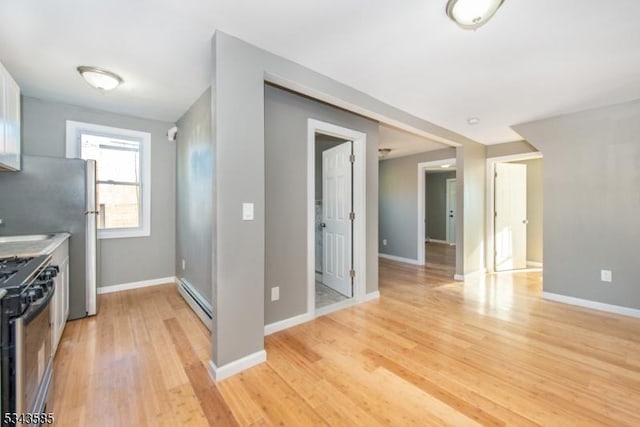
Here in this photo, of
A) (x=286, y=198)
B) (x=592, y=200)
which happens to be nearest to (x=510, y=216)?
(x=592, y=200)

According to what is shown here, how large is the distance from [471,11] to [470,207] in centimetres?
371

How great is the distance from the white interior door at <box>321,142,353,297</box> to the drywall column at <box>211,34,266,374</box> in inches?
63.9

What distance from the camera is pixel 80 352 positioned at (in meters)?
2.21

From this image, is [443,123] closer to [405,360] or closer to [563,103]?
[563,103]

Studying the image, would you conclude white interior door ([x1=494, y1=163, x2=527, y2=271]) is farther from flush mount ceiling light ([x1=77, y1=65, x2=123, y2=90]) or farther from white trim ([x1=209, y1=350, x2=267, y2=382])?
flush mount ceiling light ([x1=77, y1=65, x2=123, y2=90])

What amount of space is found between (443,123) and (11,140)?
4.80m

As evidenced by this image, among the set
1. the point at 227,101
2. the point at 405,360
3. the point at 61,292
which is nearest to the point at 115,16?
the point at 227,101

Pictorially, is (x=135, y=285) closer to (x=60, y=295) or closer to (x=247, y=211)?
(x=60, y=295)

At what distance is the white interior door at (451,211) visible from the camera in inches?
333

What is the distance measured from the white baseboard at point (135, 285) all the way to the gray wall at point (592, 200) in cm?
549

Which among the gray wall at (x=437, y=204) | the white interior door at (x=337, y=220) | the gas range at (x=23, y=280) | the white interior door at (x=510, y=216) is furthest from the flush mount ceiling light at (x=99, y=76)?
the gray wall at (x=437, y=204)

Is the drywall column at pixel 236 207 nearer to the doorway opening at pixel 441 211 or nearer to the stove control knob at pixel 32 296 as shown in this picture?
the stove control knob at pixel 32 296

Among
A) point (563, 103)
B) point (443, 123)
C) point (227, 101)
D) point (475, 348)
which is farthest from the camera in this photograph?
point (443, 123)

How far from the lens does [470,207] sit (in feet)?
15.3
